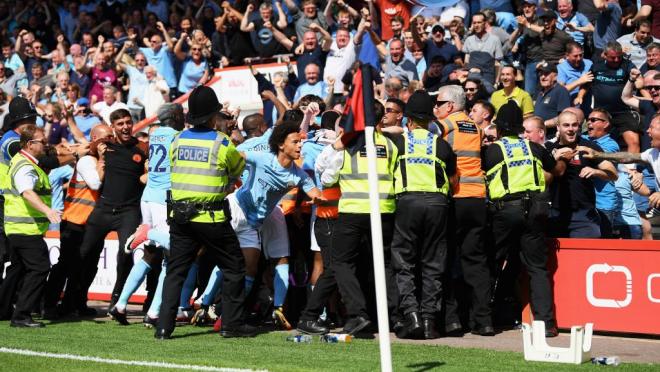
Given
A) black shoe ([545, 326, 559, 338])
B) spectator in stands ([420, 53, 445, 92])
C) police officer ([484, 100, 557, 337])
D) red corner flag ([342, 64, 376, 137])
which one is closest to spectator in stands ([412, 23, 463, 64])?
spectator in stands ([420, 53, 445, 92])

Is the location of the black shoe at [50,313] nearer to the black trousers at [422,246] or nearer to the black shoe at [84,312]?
the black shoe at [84,312]

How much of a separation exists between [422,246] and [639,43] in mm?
7229

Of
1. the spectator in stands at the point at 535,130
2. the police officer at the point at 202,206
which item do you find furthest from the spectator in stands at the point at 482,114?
the police officer at the point at 202,206

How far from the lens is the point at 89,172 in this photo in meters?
12.8

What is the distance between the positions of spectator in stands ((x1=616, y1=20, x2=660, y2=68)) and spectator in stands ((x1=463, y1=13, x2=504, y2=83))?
196 cm

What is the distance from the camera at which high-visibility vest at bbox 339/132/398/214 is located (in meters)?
10.6

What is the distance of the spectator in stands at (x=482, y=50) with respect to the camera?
55.2ft

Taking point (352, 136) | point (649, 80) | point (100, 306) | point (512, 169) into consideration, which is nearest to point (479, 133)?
point (512, 169)

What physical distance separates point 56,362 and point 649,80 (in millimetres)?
8071

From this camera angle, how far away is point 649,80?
13211 millimetres

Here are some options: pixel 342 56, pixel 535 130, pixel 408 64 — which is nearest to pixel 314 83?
pixel 342 56

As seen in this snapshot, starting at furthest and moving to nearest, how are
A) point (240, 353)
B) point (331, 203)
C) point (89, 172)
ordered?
point (89, 172)
point (331, 203)
point (240, 353)

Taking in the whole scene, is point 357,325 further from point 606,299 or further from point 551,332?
point 606,299

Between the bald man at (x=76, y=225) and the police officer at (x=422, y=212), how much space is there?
13.1ft
